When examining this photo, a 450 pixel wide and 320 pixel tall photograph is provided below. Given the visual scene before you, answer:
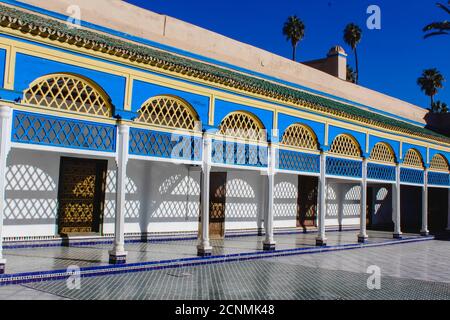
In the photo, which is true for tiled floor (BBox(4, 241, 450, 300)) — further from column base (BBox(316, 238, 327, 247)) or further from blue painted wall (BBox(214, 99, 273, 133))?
blue painted wall (BBox(214, 99, 273, 133))

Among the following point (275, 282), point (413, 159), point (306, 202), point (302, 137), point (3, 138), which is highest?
point (302, 137)

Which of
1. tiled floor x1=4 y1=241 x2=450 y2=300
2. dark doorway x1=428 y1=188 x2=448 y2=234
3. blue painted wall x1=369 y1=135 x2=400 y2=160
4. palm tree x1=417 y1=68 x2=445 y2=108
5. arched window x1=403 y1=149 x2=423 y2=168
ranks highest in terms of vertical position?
palm tree x1=417 y1=68 x2=445 y2=108

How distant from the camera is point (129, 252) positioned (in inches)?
377

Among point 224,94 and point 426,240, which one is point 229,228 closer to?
point 224,94

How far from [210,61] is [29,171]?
616cm

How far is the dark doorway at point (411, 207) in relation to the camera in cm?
2111

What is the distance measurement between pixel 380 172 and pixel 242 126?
19.5ft

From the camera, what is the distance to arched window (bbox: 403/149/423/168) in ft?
51.6

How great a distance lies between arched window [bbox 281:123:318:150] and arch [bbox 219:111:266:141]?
1.31m

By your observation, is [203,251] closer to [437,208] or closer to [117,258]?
[117,258]

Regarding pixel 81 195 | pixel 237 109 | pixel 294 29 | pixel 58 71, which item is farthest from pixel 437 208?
pixel 294 29

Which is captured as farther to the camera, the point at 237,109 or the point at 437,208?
the point at 437,208

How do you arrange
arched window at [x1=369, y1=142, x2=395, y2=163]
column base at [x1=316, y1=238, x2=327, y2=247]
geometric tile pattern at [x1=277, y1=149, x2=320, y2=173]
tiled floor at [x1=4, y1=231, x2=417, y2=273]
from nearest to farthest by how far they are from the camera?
tiled floor at [x1=4, y1=231, x2=417, y2=273] < geometric tile pattern at [x1=277, y1=149, x2=320, y2=173] < column base at [x1=316, y1=238, x2=327, y2=247] < arched window at [x1=369, y1=142, x2=395, y2=163]

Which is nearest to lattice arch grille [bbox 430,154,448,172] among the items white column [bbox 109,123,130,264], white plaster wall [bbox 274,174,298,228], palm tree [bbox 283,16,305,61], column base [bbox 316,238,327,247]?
white plaster wall [bbox 274,174,298,228]
